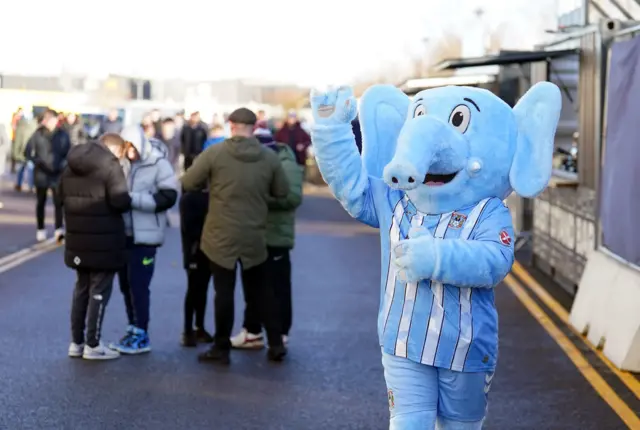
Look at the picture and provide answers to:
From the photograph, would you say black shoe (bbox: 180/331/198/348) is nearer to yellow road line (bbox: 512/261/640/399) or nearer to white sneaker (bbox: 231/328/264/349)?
white sneaker (bbox: 231/328/264/349)

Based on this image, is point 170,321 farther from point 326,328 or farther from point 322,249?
point 322,249

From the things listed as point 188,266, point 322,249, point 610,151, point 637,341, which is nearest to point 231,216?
point 188,266

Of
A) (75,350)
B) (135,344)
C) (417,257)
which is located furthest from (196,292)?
(417,257)

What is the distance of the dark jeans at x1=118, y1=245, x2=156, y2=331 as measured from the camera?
33.8 ft

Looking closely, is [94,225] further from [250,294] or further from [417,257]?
[417,257]

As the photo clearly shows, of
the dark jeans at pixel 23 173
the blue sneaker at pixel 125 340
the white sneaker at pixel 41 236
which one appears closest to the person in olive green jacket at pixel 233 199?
the blue sneaker at pixel 125 340

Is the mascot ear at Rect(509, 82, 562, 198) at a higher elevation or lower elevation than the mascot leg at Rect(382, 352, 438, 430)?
higher

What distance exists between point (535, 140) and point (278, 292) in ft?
15.7

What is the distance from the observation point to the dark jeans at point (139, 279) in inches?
406

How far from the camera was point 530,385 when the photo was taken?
369 inches

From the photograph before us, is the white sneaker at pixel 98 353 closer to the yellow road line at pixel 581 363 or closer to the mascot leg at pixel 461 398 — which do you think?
the yellow road line at pixel 581 363

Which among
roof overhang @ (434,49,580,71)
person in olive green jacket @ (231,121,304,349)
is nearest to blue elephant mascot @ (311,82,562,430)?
person in olive green jacket @ (231,121,304,349)

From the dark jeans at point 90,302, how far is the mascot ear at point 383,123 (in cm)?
429

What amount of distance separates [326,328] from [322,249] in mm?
7220
